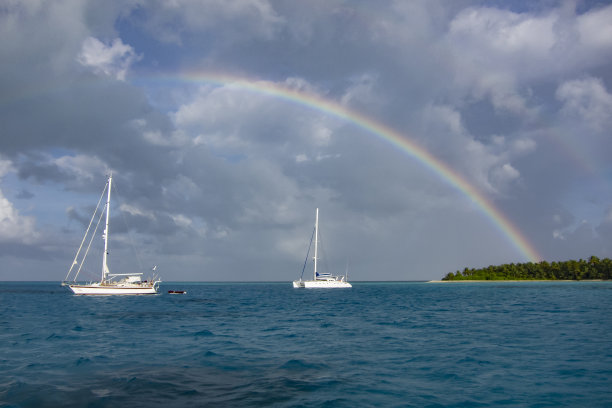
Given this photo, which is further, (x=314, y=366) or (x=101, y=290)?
(x=101, y=290)

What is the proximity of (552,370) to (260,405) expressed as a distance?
1373 cm

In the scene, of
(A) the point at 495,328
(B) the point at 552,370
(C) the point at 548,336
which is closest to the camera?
(B) the point at 552,370

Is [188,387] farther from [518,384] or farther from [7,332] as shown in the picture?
[7,332]

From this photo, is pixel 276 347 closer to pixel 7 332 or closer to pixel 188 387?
pixel 188 387

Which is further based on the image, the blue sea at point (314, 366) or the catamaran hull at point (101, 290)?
the catamaran hull at point (101, 290)

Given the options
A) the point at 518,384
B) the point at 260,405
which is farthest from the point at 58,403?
the point at 518,384

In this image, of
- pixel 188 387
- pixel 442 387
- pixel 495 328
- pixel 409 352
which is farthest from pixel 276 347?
pixel 495 328

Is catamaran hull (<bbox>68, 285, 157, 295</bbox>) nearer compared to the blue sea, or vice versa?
the blue sea

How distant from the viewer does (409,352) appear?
2478cm

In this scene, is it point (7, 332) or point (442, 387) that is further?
point (7, 332)

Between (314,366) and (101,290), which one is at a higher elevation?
(101,290)

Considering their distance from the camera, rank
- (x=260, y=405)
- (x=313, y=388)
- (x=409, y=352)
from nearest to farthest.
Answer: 1. (x=260, y=405)
2. (x=313, y=388)
3. (x=409, y=352)

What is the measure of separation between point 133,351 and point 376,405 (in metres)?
16.9

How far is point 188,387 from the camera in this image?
17.0 m
